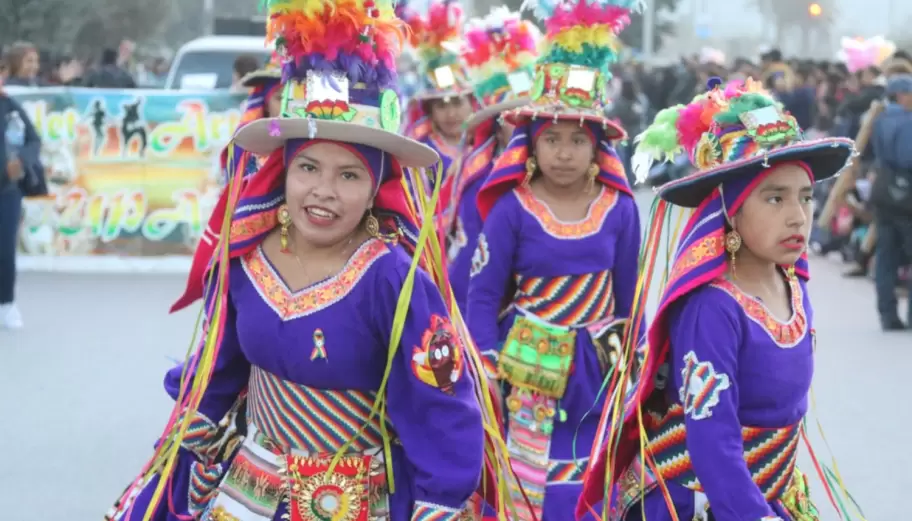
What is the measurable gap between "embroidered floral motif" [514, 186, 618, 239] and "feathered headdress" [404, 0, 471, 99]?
11.4 feet

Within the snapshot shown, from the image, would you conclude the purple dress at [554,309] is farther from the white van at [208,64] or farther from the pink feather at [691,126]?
the white van at [208,64]

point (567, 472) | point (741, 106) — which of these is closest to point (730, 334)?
point (741, 106)

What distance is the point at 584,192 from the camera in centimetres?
578

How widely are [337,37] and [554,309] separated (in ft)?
8.01

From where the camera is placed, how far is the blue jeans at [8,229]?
1020 cm

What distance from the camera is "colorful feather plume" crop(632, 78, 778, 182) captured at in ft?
12.0

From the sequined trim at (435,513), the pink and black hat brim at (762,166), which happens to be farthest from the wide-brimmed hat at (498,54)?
the sequined trim at (435,513)

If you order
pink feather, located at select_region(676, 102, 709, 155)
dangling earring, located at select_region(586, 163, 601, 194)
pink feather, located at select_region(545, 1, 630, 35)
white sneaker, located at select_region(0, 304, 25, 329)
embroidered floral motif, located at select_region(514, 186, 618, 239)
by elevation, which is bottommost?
white sneaker, located at select_region(0, 304, 25, 329)

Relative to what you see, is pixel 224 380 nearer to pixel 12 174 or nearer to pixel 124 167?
pixel 12 174

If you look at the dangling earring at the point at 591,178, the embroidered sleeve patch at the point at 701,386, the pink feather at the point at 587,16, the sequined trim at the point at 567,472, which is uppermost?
the pink feather at the point at 587,16

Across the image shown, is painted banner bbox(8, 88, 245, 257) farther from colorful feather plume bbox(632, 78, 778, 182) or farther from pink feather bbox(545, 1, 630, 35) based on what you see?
colorful feather plume bbox(632, 78, 778, 182)

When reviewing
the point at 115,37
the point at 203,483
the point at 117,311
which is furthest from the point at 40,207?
the point at 115,37

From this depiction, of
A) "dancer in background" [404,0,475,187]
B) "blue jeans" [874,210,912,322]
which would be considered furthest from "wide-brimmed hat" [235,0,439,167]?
"blue jeans" [874,210,912,322]

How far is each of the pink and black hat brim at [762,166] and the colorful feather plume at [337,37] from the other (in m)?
0.80
